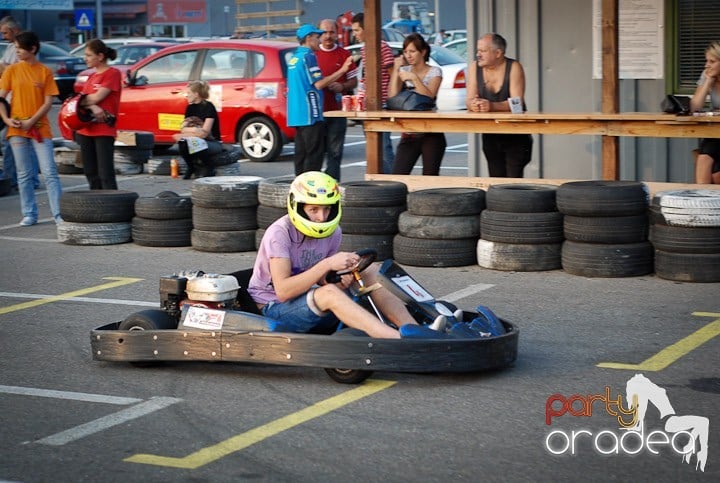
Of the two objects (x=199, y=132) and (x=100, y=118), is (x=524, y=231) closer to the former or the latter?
(x=100, y=118)

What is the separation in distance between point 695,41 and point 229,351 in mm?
7689

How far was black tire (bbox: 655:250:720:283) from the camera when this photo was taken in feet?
29.1

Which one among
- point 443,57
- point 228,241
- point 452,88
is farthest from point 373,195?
point 443,57

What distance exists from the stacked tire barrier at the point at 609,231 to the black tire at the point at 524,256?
204 mm

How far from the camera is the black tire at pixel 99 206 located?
11.2 m

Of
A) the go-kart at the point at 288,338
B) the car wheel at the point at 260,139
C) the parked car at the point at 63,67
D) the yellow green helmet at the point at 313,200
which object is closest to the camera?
the go-kart at the point at 288,338

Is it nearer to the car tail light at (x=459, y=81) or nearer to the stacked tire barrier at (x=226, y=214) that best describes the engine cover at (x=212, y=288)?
the stacked tire barrier at (x=226, y=214)

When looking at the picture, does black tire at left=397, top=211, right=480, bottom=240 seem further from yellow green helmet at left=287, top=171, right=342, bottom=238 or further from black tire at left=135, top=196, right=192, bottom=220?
yellow green helmet at left=287, top=171, right=342, bottom=238

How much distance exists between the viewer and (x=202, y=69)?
59.0 feet

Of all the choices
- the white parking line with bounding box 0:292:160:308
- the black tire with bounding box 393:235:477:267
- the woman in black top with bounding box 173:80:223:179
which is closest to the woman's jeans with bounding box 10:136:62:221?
the white parking line with bounding box 0:292:160:308

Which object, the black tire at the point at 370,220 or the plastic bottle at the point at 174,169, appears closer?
the black tire at the point at 370,220

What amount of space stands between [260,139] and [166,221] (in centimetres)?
691

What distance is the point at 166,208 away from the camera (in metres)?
11.1

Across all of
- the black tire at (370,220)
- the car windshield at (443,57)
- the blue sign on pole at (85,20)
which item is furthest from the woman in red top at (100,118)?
the blue sign on pole at (85,20)
